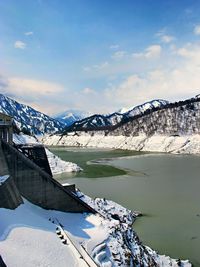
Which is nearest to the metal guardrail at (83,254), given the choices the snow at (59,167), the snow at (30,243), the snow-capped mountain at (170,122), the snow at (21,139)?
the snow at (30,243)

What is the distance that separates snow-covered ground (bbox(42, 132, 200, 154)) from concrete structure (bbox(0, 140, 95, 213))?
74.0m

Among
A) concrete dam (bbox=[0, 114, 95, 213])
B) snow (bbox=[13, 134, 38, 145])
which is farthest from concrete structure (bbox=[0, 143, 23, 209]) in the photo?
snow (bbox=[13, 134, 38, 145])

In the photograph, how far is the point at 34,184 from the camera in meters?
17.4

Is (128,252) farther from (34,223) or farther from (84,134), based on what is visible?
(84,134)

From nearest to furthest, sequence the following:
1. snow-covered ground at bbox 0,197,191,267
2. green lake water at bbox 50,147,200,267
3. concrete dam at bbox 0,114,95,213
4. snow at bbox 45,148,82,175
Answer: snow-covered ground at bbox 0,197,191,267 < concrete dam at bbox 0,114,95,213 < green lake water at bbox 50,147,200,267 < snow at bbox 45,148,82,175

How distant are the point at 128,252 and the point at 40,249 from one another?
4748 mm

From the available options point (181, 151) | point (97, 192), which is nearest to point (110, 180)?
point (97, 192)

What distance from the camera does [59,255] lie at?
11352 millimetres

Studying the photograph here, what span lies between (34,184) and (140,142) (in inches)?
3702

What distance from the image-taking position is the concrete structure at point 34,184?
17062 millimetres

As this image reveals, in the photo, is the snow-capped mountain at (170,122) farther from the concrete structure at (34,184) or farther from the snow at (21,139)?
the concrete structure at (34,184)

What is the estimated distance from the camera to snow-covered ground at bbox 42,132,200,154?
92.6 metres

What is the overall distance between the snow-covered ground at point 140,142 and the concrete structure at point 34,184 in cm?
7397

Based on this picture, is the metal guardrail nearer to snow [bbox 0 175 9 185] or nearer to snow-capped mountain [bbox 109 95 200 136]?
snow [bbox 0 175 9 185]
